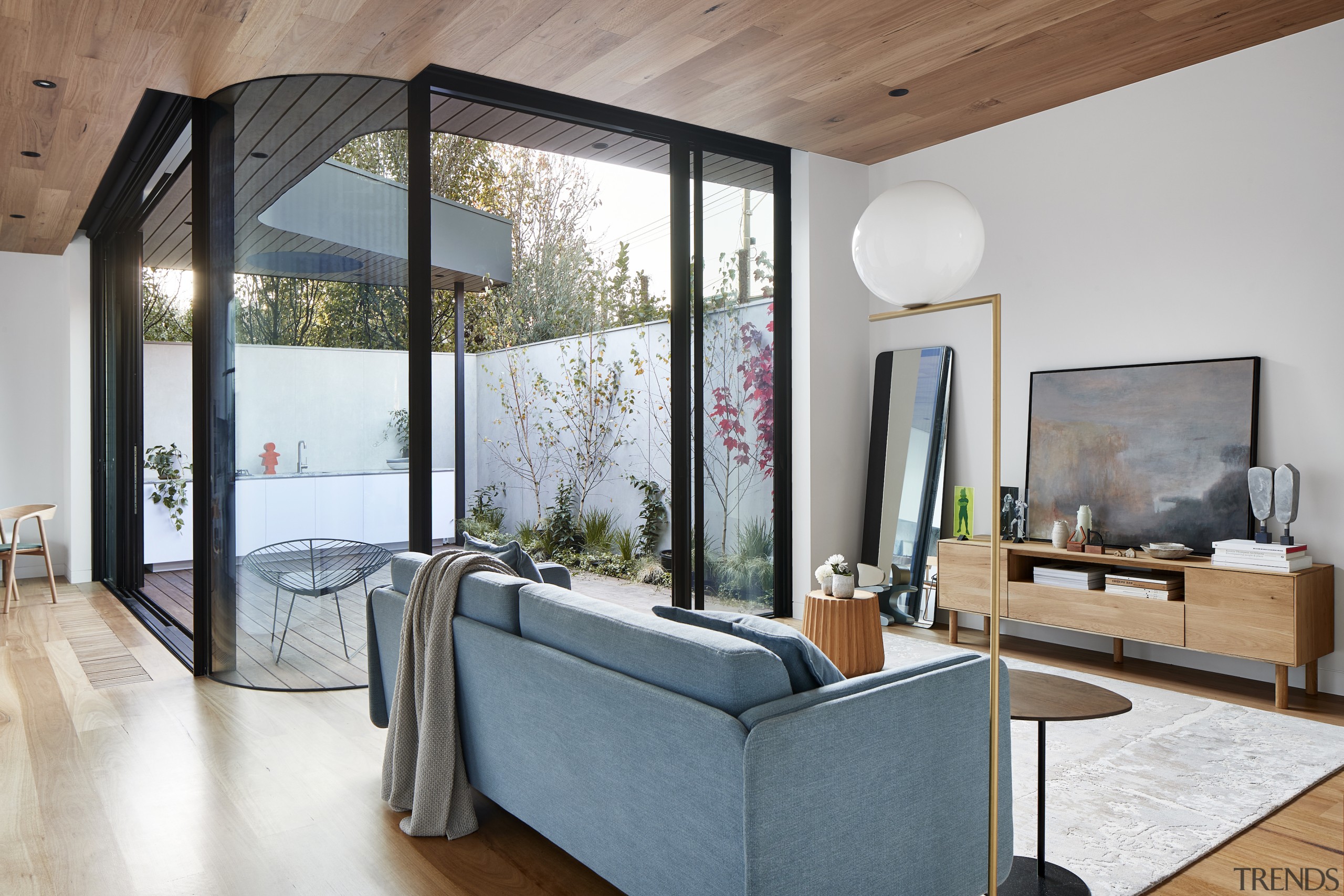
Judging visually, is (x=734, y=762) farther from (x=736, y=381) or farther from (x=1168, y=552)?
(x=736, y=381)

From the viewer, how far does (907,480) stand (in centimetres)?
535

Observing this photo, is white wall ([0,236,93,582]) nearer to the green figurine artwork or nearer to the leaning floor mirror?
the leaning floor mirror

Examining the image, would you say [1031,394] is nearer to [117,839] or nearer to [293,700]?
[293,700]

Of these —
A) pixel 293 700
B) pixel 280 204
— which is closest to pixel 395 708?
pixel 293 700

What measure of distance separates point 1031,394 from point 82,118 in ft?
16.3

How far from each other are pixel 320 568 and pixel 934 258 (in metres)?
3.31

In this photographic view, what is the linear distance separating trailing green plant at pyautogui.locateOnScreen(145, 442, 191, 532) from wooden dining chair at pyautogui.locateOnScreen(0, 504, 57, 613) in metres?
0.83

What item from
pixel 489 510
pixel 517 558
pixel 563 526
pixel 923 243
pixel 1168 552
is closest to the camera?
pixel 923 243

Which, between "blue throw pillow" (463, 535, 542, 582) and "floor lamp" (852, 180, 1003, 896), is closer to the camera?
"floor lamp" (852, 180, 1003, 896)

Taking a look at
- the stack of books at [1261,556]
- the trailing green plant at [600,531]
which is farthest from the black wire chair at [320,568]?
the trailing green plant at [600,531]

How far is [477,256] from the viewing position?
6.02 meters

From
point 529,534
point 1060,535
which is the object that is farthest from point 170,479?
point 1060,535

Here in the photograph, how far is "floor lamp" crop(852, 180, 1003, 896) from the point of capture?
176cm

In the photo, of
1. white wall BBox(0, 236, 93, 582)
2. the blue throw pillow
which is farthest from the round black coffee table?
white wall BBox(0, 236, 93, 582)
